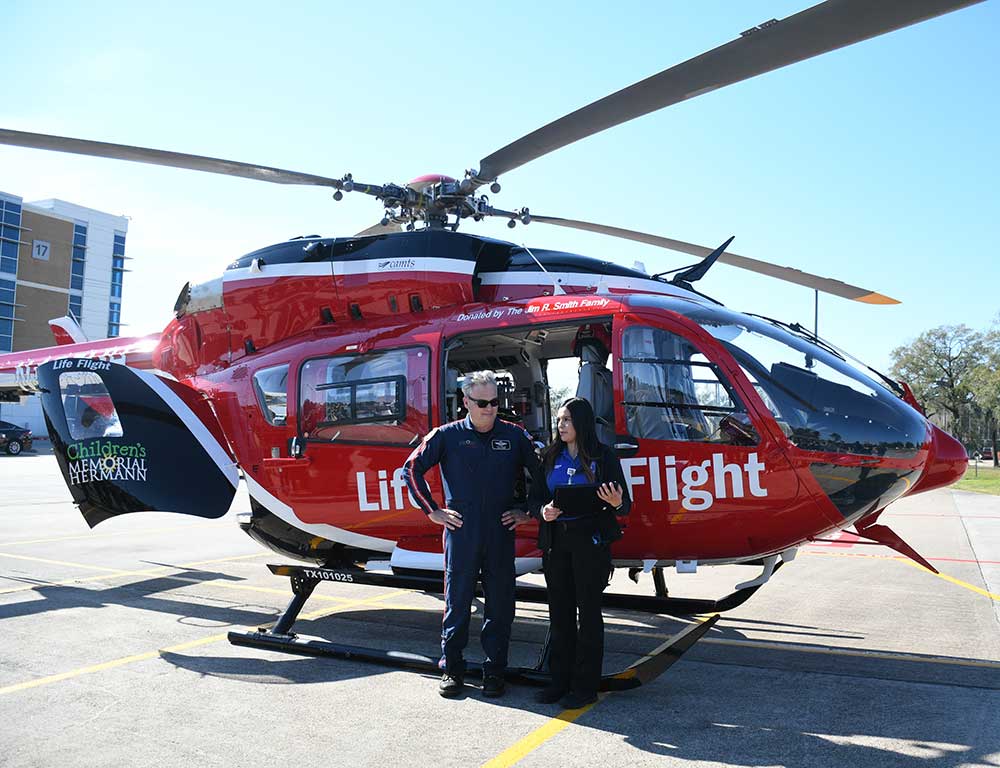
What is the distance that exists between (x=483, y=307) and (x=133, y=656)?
3.53 meters

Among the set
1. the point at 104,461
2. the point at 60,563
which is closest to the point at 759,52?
the point at 104,461

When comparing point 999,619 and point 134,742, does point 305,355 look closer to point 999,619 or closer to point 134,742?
point 134,742

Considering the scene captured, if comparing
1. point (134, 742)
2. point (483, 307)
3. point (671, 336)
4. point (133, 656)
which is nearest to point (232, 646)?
point (133, 656)

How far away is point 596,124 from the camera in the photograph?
551 cm

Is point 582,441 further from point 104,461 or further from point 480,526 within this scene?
point 104,461

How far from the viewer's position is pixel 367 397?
630 centimetres

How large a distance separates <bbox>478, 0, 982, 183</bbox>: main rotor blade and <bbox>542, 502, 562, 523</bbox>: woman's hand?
2.61 m

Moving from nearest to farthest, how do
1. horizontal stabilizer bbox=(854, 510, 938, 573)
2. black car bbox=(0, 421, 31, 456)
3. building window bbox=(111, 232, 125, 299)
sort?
Answer: horizontal stabilizer bbox=(854, 510, 938, 573) → black car bbox=(0, 421, 31, 456) → building window bbox=(111, 232, 125, 299)

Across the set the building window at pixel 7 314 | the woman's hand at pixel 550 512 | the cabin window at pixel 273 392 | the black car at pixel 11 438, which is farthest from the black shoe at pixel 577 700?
the building window at pixel 7 314

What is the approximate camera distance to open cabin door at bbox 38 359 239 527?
7.06m

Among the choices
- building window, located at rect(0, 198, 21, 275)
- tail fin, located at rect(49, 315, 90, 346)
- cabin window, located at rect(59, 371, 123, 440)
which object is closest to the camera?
cabin window, located at rect(59, 371, 123, 440)

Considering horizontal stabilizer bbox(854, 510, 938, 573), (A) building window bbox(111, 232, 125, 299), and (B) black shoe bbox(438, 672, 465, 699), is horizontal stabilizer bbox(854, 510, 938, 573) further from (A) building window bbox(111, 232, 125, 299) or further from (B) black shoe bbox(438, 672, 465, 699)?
(A) building window bbox(111, 232, 125, 299)

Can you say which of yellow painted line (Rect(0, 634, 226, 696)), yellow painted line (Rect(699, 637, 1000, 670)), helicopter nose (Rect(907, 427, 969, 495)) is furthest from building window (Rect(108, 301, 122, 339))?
helicopter nose (Rect(907, 427, 969, 495))

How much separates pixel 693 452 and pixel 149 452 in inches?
187
